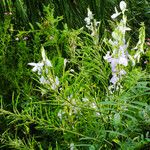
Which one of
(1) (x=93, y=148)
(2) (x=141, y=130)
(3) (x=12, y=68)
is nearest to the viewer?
(1) (x=93, y=148)

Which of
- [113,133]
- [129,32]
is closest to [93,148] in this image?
[113,133]

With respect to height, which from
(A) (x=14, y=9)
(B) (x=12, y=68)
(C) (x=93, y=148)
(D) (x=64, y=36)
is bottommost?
(C) (x=93, y=148)

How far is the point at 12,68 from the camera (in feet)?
7.83

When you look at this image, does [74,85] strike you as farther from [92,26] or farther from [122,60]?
[122,60]

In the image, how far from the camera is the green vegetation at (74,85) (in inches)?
52.1

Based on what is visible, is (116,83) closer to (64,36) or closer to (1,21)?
(64,36)

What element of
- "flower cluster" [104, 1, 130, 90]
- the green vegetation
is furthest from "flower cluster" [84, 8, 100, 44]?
"flower cluster" [104, 1, 130, 90]

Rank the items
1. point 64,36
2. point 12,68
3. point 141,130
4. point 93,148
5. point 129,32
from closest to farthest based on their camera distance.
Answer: point 93,148
point 141,130
point 64,36
point 12,68
point 129,32

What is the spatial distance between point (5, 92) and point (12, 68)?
6.5 inches

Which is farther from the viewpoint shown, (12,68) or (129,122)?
(12,68)

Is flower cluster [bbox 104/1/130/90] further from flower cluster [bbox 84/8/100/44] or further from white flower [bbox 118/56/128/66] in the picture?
flower cluster [bbox 84/8/100/44]

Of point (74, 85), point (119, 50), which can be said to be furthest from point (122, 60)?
point (74, 85)

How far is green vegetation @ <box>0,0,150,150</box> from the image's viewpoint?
132cm

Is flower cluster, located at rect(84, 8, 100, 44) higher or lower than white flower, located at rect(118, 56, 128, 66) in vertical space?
higher
